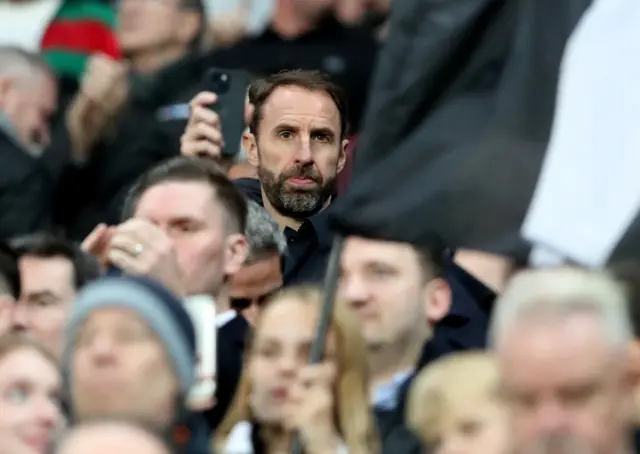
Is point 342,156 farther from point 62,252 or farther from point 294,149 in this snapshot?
point 62,252

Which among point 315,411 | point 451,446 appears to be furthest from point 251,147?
point 451,446

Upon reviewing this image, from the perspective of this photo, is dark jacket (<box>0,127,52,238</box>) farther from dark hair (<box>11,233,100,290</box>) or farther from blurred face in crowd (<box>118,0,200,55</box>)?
blurred face in crowd (<box>118,0,200,55</box>)

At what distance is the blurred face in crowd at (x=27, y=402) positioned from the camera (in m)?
8.46

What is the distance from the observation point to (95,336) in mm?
7707

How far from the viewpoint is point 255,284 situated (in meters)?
9.57

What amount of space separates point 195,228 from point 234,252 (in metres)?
0.16

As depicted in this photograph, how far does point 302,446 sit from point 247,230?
162cm

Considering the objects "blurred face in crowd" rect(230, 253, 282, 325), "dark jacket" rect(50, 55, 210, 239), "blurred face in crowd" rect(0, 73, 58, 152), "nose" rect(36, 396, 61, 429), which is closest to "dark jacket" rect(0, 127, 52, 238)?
"dark jacket" rect(50, 55, 210, 239)

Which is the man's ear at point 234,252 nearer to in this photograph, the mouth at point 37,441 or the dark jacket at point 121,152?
the mouth at point 37,441

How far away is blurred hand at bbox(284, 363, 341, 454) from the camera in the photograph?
779cm

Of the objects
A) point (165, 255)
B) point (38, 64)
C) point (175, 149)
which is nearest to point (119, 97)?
point (38, 64)

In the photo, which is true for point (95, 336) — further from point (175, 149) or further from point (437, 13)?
point (175, 149)

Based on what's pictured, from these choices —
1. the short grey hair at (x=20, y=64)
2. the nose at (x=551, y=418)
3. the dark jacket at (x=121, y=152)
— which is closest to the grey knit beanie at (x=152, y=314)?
the nose at (x=551, y=418)

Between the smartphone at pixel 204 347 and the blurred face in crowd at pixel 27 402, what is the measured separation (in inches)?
18.5
